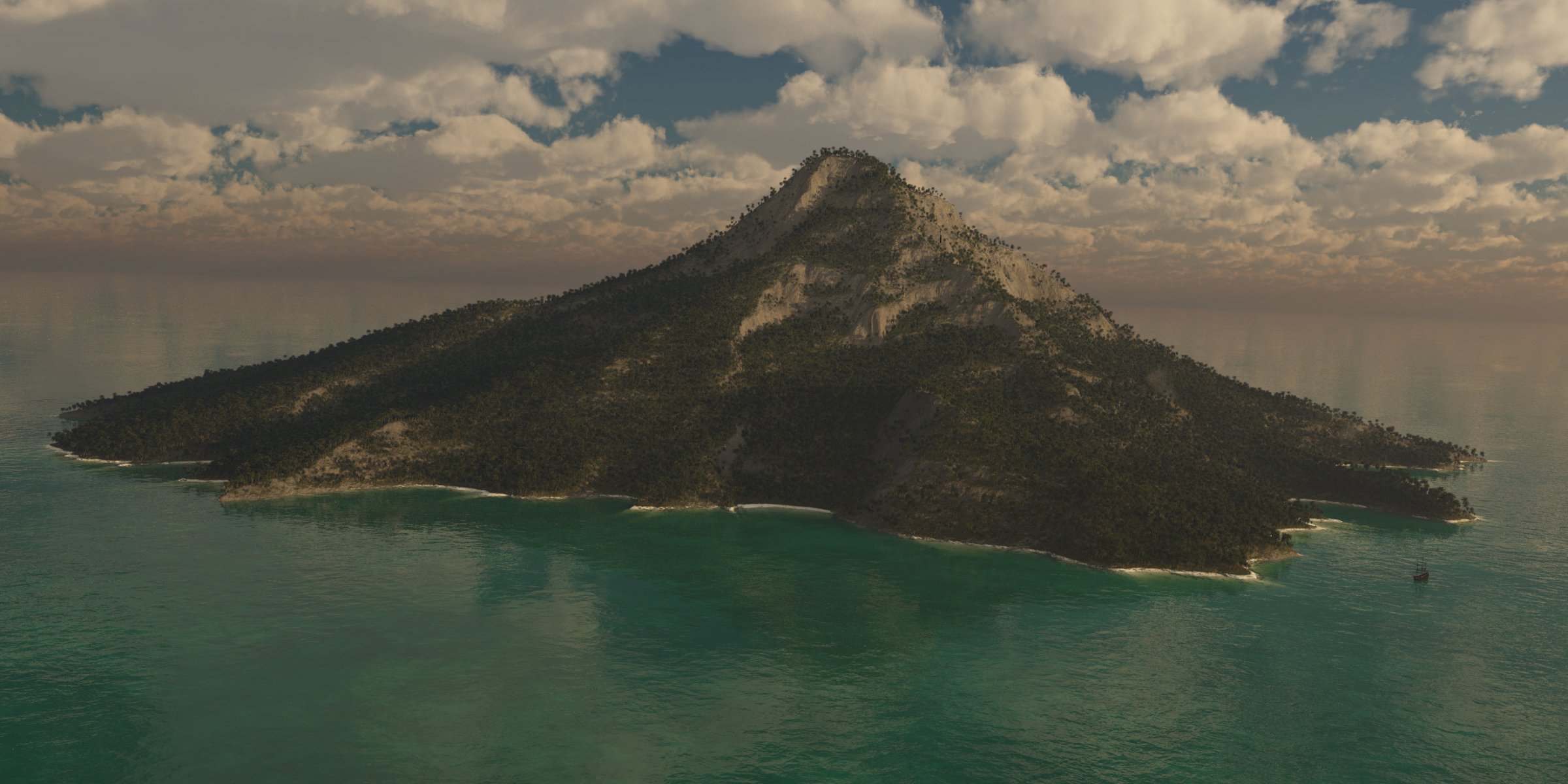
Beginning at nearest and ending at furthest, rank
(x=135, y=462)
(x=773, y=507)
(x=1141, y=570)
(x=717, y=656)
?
(x=717, y=656) < (x=1141, y=570) < (x=773, y=507) < (x=135, y=462)

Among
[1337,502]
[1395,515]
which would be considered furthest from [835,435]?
[1395,515]

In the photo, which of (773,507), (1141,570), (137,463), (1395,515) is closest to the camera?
(1141,570)

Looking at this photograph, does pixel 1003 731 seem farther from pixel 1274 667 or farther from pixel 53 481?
pixel 53 481

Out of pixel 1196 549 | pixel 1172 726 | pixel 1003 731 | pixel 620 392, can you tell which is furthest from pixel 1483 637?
pixel 620 392

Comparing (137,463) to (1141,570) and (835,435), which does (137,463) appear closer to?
(835,435)

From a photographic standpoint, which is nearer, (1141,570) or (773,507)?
(1141,570)

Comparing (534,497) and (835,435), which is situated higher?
(835,435)

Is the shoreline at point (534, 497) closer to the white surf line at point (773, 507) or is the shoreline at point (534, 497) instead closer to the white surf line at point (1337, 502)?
the white surf line at point (773, 507)
